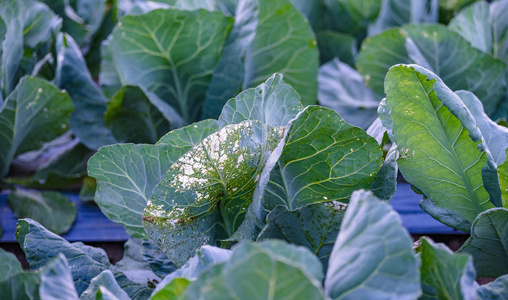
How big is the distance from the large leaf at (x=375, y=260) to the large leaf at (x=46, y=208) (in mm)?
924

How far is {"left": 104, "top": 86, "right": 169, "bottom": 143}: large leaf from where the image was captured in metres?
1.33

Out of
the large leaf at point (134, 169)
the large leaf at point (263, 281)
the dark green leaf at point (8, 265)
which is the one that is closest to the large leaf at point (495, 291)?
the large leaf at point (263, 281)

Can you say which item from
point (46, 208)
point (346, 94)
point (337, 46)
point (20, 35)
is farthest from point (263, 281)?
point (337, 46)

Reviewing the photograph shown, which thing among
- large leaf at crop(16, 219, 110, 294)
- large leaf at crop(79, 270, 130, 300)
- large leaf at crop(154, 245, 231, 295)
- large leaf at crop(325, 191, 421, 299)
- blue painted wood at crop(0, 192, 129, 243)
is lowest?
blue painted wood at crop(0, 192, 129, 243)

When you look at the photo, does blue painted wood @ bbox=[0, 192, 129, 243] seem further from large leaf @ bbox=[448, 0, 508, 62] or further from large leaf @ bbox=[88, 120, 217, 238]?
large leaf @ bbox=[448, 0, 508, 62]

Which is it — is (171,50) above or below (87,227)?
above

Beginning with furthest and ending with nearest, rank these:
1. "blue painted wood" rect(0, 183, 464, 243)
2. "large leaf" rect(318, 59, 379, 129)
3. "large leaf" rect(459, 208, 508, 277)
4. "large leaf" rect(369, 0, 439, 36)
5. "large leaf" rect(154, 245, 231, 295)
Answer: "large leaf" rect(369, 0, 439, 36) < "large leaf" rect(318, 59, 379, 129) < "blue painted wood" rect(0, 183, 464, 243) < "large leaf" rect(459, 208, 508, 277) < "large leaf" rect(154, 245, 231, 295)

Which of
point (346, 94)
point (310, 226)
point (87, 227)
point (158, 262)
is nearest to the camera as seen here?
point (310, 226)

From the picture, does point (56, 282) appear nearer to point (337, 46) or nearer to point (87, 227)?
point (87, 227)

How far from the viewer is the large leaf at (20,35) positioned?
52.5 inches

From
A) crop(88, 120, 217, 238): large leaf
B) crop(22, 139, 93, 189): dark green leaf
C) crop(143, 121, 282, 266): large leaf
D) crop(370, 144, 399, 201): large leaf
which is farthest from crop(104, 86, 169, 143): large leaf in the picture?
crop(370, 144, 399, 201): large leaf

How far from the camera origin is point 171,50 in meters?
1.35

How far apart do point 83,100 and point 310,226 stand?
3.37 ft

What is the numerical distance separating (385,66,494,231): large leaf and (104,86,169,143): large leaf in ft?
2.39
